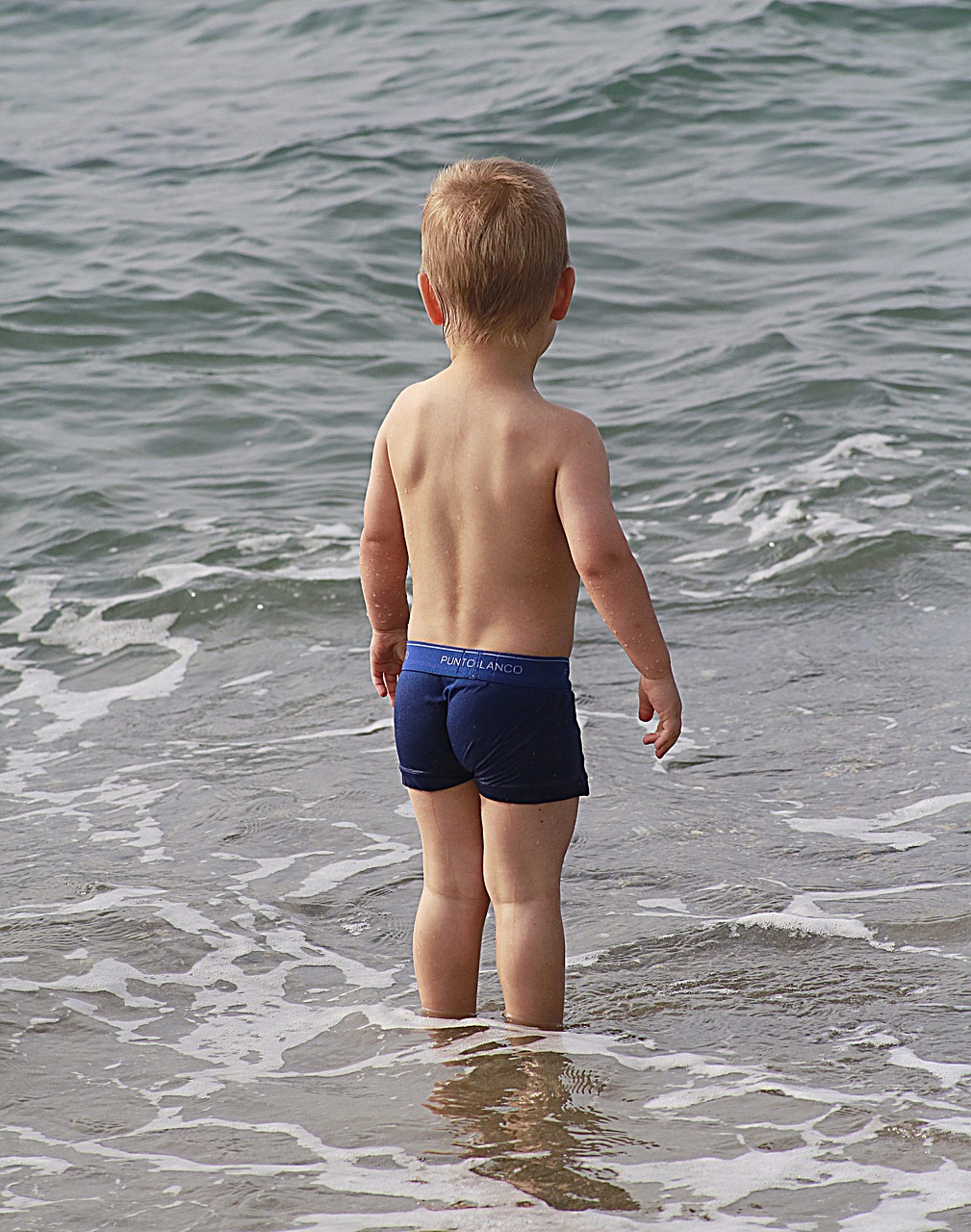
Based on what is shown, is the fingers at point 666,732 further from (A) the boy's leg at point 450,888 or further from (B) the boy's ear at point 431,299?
(B) the boy's ear at point 431,299

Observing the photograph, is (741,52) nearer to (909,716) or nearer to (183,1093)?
(909,716)

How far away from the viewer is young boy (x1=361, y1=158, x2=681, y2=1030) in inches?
102

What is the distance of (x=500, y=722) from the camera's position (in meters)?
2.67

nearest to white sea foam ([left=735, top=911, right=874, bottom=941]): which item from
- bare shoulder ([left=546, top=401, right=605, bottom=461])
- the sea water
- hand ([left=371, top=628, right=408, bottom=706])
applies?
the sea water

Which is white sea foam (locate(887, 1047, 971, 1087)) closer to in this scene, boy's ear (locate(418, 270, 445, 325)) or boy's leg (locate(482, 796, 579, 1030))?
boy's leg (locate(482, 796, 579, 1030))

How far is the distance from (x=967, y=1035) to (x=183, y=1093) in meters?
1.55

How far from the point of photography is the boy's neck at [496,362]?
2.66 meters

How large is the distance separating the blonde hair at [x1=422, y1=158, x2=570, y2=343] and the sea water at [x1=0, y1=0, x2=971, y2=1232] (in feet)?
4.68

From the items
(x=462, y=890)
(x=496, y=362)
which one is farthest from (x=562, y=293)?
(x=462, y=890)

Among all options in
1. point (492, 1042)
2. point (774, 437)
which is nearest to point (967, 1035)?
point (492, 1042)

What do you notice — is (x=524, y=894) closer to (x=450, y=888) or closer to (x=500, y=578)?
(x=450, y=888)

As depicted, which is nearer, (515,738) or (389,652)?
(515,738)

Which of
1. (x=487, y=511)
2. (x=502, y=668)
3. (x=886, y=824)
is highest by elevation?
(x=487, y=511)

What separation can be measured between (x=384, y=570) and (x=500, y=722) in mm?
449
